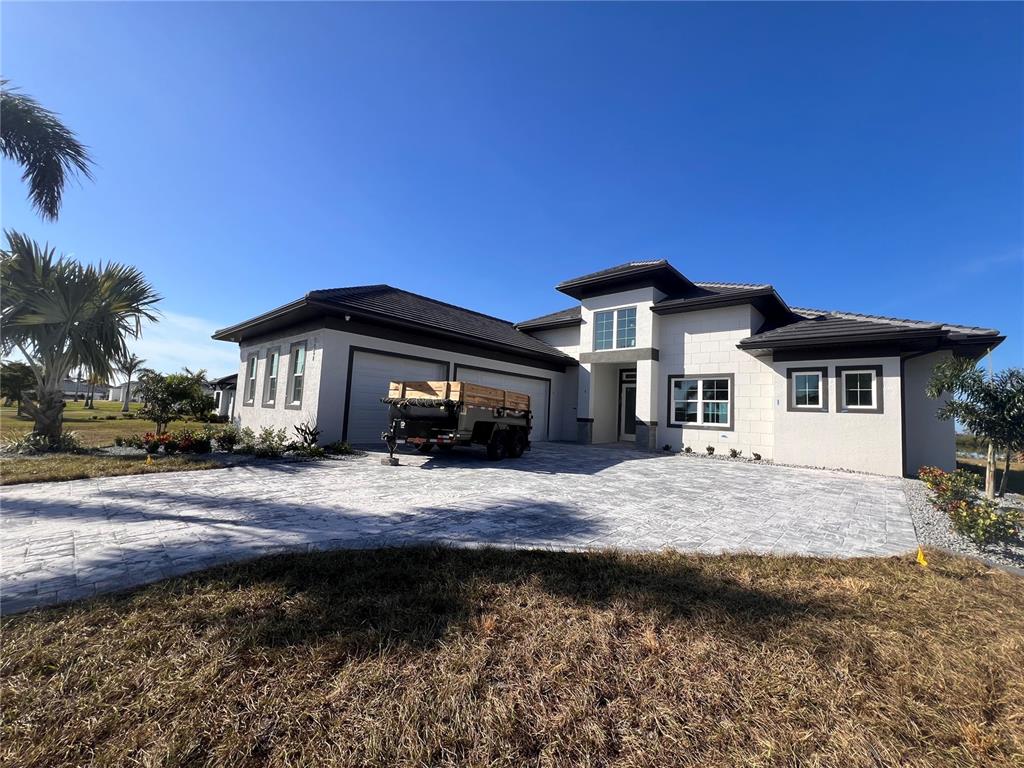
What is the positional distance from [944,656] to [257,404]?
1777 centimetres

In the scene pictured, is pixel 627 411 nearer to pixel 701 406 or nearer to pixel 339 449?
pixel 701 406

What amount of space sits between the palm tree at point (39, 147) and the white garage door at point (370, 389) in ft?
22.7

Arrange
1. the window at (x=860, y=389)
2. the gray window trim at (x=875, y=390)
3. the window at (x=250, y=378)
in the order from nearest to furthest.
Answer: the gray window trim at (x=875, y=390) → the window at (x=860, y=389) → the window at (x=250, y=378)

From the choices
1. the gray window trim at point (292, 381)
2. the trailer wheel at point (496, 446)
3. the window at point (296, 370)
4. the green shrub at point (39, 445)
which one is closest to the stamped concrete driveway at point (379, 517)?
the trailer wheel at point (496, 446)

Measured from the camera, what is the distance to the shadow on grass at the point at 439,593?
2.64 m

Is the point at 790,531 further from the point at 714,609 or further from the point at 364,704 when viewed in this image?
the point at 364,704

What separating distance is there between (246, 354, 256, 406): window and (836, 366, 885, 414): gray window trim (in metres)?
20.2

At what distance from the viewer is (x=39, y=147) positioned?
8336mm

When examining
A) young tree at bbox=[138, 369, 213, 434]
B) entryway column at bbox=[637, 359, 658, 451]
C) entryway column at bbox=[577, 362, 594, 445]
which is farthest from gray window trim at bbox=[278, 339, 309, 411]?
entryway column at bbox=[637, 359, 658, 451]

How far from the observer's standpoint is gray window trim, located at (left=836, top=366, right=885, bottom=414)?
1159 cm

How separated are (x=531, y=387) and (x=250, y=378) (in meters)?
11.4

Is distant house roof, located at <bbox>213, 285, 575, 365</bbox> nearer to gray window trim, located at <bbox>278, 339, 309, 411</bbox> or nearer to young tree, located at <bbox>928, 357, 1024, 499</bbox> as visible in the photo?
gray window trim, located at <bbox>278, 339, 309, 411</bbox>

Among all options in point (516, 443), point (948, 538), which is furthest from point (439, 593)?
point (516, 443)

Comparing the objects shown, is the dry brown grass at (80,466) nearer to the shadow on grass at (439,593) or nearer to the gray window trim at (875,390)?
the shadow on grass at (439,593)
